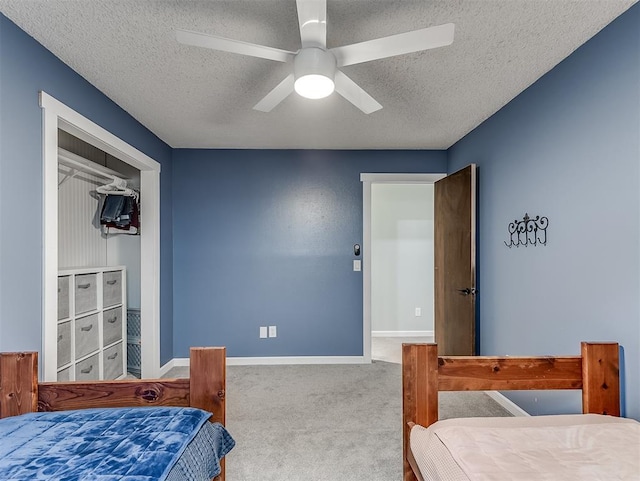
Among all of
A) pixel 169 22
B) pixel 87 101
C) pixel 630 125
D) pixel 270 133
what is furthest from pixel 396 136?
pixel 87 101

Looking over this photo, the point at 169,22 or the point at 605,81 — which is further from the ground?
the point at 169,22

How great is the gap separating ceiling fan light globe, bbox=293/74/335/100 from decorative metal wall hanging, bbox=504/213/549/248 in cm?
163

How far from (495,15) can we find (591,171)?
946 millimetres

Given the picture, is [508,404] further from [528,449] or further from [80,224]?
[80,224]

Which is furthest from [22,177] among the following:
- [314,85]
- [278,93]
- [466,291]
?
[466,291]

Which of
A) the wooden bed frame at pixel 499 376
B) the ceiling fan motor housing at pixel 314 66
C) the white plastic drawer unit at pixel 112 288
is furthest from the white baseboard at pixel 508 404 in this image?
the white plastic drawer unit at pixel 112 288

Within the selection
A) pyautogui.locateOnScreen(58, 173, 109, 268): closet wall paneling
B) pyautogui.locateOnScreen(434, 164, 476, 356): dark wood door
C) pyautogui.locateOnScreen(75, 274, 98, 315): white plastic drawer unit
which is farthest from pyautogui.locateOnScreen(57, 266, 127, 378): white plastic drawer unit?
pyautogui.locateOnScreen(434, 164, 476, 356): dark wood door

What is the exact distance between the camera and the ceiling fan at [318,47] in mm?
1310

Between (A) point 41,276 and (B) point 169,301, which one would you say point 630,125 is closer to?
(A) point 41,276

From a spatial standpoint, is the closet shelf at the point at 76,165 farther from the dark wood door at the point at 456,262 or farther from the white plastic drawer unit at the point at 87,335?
the dark wood door at the point at 456,262

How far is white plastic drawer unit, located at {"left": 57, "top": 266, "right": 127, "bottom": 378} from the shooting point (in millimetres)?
2469

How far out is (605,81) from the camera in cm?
167

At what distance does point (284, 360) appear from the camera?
3709mm

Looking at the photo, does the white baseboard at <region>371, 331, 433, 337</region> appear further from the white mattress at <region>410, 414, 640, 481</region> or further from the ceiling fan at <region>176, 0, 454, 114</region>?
the ceiling fan at <region>176, 0, 454, 114</region>
